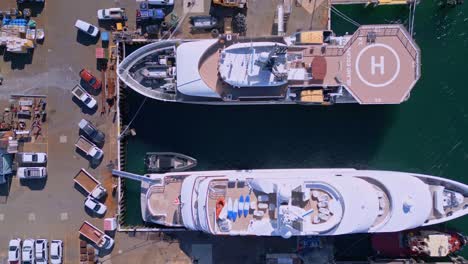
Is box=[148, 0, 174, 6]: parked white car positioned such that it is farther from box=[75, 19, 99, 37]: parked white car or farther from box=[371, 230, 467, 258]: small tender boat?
box=[371, 230, 467, 258]: small tender boat

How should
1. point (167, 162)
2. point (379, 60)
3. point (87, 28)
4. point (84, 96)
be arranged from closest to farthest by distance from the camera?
point (379, 60) → point (87, 28) → point (84, 96) → point (167, 162)

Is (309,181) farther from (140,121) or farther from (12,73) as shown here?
(12,73)

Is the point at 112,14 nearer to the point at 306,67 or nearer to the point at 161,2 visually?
the point at 161,2

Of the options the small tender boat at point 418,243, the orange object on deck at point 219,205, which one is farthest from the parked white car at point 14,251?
the small tender boat at point 418,243

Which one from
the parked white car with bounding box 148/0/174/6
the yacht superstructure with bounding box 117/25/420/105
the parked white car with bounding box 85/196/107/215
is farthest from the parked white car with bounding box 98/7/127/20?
the parked white car with bounding box 85/196/107/215

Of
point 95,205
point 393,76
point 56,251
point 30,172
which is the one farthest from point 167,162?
point 393,76
